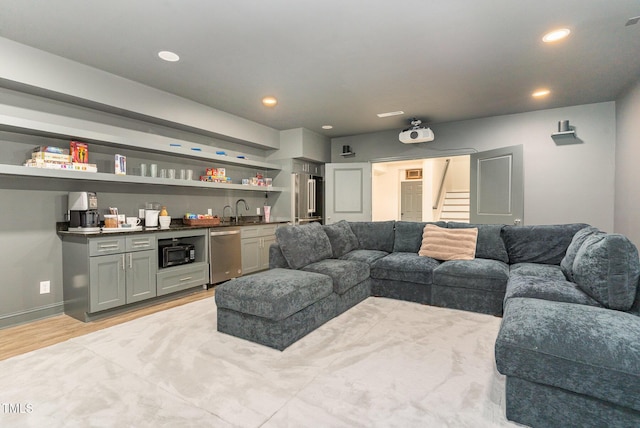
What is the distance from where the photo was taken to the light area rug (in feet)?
5.36

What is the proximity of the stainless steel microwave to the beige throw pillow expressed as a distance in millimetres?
3030

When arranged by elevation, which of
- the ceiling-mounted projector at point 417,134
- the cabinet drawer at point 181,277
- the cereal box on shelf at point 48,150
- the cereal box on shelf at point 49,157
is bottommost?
the cabinet drawer at point 181,277

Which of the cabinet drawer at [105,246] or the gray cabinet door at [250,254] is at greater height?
the cabinet drawer at [105,246]

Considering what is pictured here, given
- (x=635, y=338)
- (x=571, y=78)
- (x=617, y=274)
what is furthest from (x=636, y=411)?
(x=571, y=78)

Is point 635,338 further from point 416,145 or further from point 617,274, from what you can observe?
point 416,145

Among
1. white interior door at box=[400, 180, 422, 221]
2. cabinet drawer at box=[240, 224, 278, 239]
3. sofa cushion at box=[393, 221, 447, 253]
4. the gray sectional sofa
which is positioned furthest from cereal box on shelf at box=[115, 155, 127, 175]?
white interior door at box=[400, 180, 422, 221]

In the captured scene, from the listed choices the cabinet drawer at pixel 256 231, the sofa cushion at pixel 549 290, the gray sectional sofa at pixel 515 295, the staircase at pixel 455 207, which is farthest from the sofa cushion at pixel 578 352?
the staircase at pixel 455 207

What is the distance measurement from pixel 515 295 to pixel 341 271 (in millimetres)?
1539

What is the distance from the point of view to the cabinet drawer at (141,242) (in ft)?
11.2

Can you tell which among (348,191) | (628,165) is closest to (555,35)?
(628,165)

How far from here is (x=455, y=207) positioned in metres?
8.98

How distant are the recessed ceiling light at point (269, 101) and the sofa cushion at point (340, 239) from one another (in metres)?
1.87

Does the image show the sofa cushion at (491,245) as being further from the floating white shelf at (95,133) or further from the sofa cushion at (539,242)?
the floating white shelf at (95,133)

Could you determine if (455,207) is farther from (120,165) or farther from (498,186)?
(120,165)
